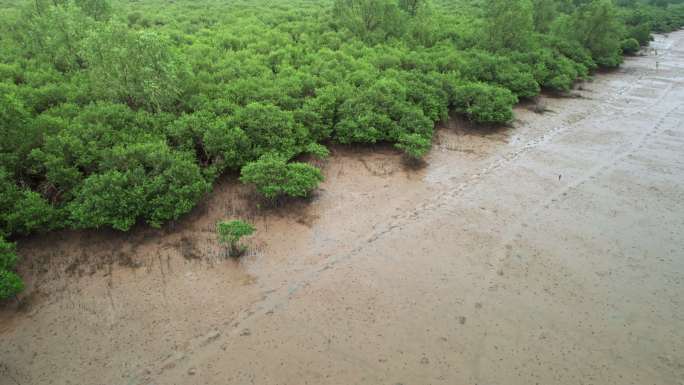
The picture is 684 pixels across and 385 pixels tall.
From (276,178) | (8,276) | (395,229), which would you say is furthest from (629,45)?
(8,276)

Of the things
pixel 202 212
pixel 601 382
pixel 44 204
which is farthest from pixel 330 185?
pixel 601 382

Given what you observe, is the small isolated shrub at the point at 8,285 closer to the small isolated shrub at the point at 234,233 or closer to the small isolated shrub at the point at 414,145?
the small isolated shrub at the point at 234,233

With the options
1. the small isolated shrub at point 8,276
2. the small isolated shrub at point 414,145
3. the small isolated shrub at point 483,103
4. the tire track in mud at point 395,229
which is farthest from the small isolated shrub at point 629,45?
the small isolated shrub at point 8,276

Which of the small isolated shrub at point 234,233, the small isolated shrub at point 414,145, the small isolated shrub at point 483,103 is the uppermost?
the small isolated shrub at point 483,103

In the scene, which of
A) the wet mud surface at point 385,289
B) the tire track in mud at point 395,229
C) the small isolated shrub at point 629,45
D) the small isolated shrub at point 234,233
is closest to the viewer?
the wet mud surface at point 385,289

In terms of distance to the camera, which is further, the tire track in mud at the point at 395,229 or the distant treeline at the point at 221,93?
the distant treeline at the point at 221,93

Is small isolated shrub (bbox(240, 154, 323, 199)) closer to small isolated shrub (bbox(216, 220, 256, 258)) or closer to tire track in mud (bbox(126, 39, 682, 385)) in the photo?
small isolated shrub (bbox(216, 220, 256, 258))

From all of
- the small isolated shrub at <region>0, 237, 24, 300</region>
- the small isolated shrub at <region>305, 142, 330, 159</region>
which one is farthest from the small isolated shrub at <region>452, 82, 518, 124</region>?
the small isolated shrub at <region>0, 237, 24, 300</region>
